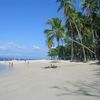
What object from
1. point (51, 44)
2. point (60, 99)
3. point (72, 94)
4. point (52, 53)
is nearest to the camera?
point (60, 99)

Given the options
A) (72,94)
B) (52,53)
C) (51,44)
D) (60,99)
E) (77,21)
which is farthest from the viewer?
(52,53)

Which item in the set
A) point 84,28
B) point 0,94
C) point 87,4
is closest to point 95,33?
point 84,28

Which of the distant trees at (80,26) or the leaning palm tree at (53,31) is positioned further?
the leaning palm tree at (53,31)

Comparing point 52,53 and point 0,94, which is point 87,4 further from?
point 52,53

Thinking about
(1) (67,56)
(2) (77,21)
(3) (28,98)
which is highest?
(2) (77,21)

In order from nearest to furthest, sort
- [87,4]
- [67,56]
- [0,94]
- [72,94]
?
1. [72,94]
2. [0,94]
3. [87,4]
4. [67,56]

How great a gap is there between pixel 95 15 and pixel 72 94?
3012cm

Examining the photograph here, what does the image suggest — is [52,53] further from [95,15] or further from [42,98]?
[42,98]

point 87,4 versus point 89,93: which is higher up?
point 87,4

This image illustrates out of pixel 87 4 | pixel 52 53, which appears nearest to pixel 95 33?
pixel 87 4

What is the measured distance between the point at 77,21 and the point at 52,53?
38.1m

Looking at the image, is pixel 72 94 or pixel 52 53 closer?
pixel 72 94

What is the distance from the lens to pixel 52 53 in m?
78.3

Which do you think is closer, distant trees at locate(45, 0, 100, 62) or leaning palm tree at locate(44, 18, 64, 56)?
distant trees at locate(45, 0, 100, 62)
